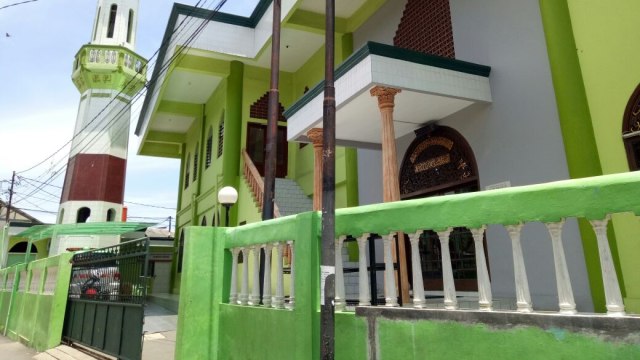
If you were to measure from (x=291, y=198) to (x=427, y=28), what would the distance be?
616 centimetres

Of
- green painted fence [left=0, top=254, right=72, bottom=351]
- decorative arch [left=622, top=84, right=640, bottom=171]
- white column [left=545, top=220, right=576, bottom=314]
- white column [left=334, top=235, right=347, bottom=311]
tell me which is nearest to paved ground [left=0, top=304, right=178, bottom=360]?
green painted fence [left=0, top=254, right=72, bottom=351]

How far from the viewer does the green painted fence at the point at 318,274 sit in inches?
105

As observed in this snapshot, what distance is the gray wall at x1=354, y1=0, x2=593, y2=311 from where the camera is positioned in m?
6.27

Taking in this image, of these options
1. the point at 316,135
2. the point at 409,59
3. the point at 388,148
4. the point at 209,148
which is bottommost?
the point at 388,148

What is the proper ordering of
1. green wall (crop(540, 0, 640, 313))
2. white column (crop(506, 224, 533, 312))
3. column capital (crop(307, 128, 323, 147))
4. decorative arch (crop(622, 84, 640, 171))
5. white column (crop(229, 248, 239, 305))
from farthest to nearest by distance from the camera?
column capital (crop(307, 128, 323, 147)), decorative arch (crop(622, 84, 640, 171)), green wall (crop(540, 0, 640, 313)), white column (crop(229, 248, 239, 305)), white column (crop(506, 224, 533, 312))

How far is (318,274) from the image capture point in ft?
13.3

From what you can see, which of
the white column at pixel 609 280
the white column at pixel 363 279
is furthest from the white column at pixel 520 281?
the white column at pixel 363 279

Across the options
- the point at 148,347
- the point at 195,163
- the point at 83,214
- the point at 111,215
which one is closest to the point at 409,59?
the point at 148,347

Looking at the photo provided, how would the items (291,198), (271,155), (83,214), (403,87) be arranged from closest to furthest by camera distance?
(271,155) → (403,87) → (291,198) → (83,214)

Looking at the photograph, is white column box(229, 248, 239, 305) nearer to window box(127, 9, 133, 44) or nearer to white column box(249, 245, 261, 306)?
white column box(249, 245, 261, 306)

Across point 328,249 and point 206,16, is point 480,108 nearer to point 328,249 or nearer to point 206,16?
point 328,249

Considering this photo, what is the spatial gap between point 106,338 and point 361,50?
6285mm

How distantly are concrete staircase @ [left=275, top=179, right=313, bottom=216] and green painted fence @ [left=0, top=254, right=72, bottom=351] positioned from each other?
5.41 metres

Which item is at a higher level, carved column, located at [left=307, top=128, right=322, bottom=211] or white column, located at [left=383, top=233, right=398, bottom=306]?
carved column, located at [left=307, top=128, right=322, bottom=211]
